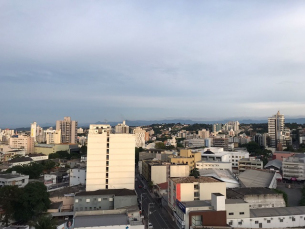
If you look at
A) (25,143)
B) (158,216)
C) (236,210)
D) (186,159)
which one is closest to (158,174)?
(186,159)

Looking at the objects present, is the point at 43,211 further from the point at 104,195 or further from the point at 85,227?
the point at 85,227

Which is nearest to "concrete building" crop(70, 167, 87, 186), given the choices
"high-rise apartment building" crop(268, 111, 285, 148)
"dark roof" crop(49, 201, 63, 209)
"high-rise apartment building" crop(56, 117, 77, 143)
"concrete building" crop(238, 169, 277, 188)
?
"dark roof" crop(49, 201, 63, 209)

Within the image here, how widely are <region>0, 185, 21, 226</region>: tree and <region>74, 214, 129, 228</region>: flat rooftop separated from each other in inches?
273

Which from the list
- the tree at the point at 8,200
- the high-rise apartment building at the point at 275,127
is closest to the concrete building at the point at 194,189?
the tree at the point at 8,200

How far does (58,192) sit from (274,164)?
122 ft

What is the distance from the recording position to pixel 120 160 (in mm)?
28438

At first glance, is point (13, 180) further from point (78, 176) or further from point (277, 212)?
point (277, 212)

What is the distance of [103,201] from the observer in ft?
79.7

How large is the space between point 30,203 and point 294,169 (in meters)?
37.9

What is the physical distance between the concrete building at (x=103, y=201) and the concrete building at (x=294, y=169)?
95.3 feet

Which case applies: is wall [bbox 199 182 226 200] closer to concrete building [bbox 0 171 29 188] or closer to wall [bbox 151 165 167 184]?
wall [bbox 151 165 167 184]

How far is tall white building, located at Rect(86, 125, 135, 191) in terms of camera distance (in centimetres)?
2792

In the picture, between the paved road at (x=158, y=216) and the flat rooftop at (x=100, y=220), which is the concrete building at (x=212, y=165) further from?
the flat rooftop at (x=100, y=220)

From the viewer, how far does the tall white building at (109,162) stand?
27.9m
